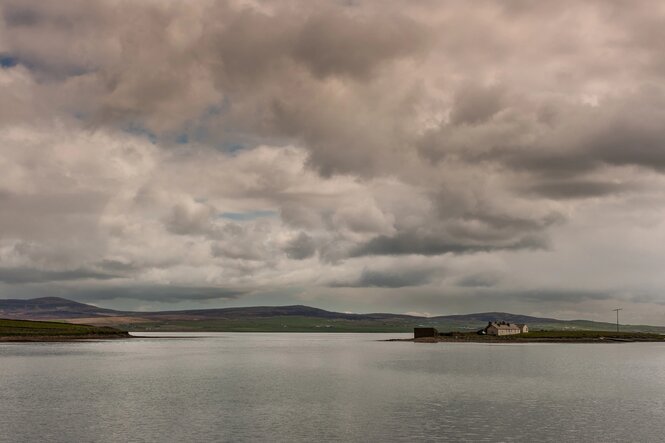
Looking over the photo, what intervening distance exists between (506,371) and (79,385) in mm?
68428

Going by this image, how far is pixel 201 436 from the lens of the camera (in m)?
48.4

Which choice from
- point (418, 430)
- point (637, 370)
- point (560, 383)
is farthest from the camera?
point (637, 370)

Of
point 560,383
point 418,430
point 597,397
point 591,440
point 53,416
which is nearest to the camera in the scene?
point 591,440

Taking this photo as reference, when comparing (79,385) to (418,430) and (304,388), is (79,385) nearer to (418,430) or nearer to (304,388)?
(304,388)

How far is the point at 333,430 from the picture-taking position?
51.4 metres

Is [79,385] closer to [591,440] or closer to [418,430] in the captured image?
[418,430]

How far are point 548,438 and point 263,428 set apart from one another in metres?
22.2

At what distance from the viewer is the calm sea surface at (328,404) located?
49625mm

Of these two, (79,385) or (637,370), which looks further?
(637,370)

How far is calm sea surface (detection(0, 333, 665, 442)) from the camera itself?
49.6 meters

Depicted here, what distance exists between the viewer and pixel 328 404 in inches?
2635

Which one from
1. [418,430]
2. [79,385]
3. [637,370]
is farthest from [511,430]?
[637,370]

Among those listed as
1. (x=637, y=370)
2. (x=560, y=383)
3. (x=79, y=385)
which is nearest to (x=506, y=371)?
(x=560, y=383)

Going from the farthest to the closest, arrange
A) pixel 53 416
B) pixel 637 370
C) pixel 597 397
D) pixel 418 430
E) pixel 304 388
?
1. pixel 637 370
2. pixel 304 388
3. pixel 597 397
4. pixel 53 416
5. pixel 418 430
